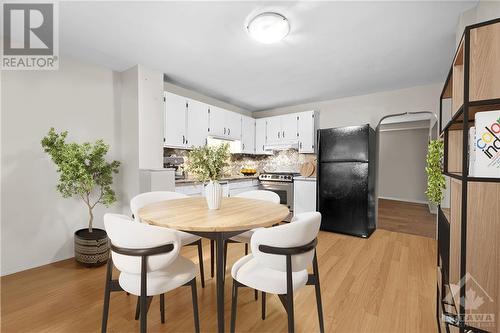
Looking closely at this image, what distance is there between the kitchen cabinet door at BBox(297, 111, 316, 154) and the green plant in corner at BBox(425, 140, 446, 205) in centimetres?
275

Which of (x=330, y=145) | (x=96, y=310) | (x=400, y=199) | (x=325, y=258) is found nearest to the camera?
(x=96, y=310)

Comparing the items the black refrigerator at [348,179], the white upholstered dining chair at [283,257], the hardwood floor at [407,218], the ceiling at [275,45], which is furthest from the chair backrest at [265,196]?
the hardwood floor at [407,218]

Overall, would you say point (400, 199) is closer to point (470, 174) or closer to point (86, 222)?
point (470, 174)

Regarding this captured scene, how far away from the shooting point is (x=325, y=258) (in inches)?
110

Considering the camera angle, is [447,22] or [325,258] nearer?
[447,22]

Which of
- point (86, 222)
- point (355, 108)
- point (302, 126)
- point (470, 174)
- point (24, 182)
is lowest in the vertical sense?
point (86, 222)

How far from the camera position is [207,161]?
1728mm

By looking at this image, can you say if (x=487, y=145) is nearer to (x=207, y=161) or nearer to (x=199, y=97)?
(x=207, y=161)

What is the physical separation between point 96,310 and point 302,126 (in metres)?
4.06

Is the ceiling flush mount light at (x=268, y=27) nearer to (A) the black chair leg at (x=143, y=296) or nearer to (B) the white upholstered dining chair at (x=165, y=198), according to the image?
(B) the white upholstered dining chair at (x=165, y=198)

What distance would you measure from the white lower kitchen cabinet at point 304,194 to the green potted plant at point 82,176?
3022 mm

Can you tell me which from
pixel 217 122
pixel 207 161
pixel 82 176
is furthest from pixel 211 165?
pixel 217 122

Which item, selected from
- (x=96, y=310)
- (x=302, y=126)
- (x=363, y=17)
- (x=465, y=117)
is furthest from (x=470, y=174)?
(x=302, y=126)
